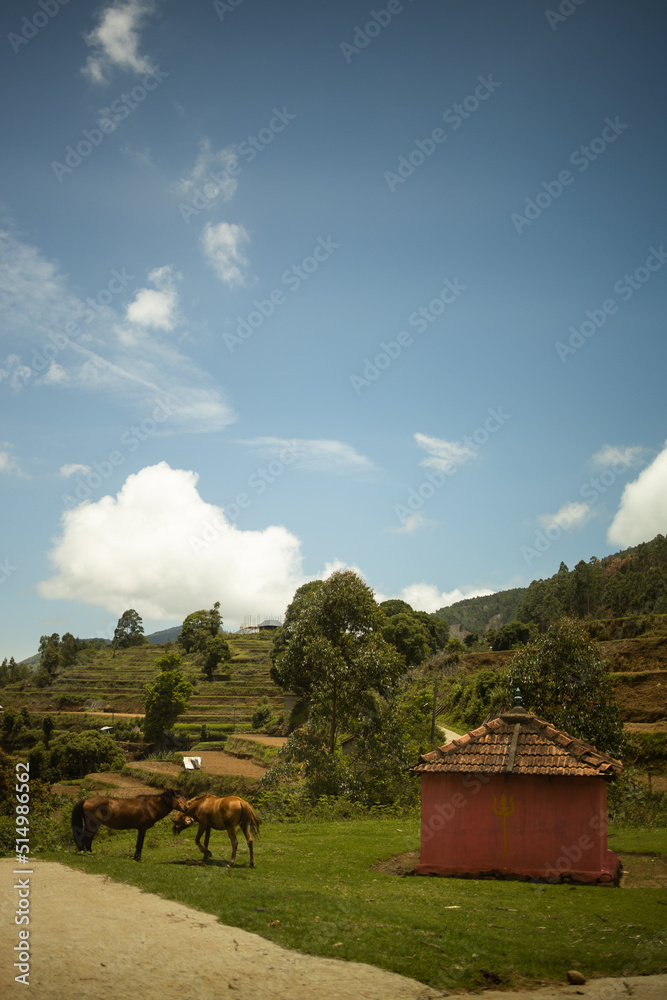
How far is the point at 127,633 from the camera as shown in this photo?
12862 cm

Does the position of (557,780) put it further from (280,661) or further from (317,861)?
(280,661)

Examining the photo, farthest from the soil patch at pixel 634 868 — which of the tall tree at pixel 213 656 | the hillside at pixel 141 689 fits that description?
the tall tree at pixel 213 656

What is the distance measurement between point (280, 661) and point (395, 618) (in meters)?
43.6

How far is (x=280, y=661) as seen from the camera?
27312 millimetres

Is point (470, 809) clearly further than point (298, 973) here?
Yes

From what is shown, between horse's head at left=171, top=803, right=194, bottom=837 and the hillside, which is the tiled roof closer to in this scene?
horse's head at left=171, top=803, right=194, bottom=837

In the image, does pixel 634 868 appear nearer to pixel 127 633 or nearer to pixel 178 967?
pixel 178 967

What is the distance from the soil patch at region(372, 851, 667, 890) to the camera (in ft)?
45.4

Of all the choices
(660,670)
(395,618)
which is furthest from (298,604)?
(660,670)

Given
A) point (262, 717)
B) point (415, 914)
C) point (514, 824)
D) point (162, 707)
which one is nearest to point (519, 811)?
point (514, 824)

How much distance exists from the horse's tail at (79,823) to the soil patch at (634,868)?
6.47 m

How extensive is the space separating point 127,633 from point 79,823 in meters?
122

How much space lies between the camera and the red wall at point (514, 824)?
14.0 meters

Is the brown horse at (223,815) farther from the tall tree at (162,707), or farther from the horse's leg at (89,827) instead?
the tall tree at (162,707)
